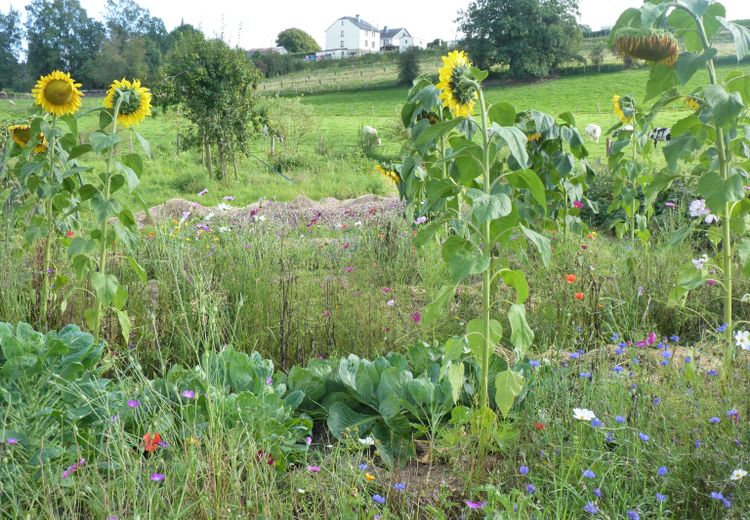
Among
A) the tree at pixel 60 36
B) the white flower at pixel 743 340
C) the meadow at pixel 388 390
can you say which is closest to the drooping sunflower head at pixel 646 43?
the meadow at pixel 388 390

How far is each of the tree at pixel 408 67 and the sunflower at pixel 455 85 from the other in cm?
4072

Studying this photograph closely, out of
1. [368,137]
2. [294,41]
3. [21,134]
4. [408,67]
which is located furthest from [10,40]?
[21,134]

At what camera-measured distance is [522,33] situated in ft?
139

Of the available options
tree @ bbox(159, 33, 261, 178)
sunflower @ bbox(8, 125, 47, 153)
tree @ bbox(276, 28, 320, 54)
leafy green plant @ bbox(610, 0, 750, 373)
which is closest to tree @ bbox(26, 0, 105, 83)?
tree @ bbox(276, 28, 320, 54)

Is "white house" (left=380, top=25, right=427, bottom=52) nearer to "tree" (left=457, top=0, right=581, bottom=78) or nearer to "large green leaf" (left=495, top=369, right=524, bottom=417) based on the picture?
"tree" (left=457, top=0, right=581, bottom=78)

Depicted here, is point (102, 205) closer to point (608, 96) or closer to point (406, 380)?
point (406, 380)

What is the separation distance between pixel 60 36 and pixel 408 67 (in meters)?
37.3

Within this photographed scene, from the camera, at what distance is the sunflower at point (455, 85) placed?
313 centimetres

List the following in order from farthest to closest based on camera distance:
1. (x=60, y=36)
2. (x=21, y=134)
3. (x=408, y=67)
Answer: (x=60, y=36), (x=408, y=67), (x=21, y=134)

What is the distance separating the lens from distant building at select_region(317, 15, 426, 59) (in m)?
97.2

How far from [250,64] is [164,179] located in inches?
116

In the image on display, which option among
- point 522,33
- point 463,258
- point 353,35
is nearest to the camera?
point 463,258

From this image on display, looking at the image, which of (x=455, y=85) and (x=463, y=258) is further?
(x=455, y=85)

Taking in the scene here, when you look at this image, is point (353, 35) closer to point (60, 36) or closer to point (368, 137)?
point (60, 36)
